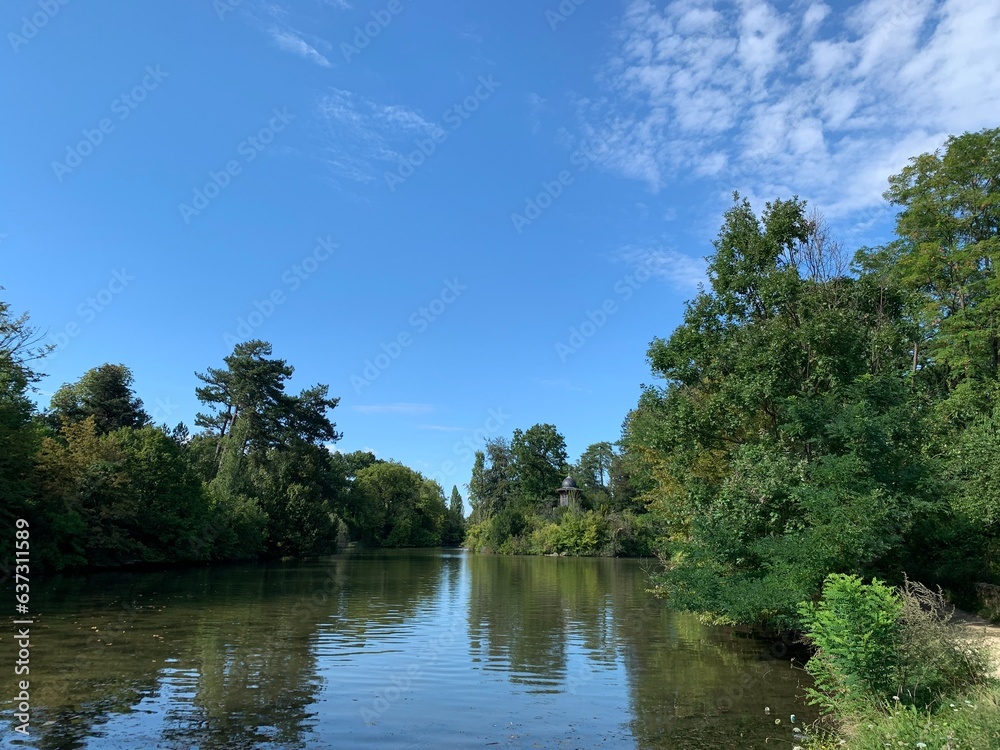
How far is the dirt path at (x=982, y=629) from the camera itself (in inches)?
481

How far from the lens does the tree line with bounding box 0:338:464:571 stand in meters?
34.1

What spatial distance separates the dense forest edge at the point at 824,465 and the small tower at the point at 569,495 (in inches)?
1924

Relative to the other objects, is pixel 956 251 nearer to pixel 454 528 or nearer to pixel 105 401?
pixel 105 401

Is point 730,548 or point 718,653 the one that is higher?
point 730,548

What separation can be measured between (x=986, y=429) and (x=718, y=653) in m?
11.1

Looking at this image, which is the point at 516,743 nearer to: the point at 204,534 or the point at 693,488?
the point at 693,488

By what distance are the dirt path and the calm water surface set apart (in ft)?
11.8

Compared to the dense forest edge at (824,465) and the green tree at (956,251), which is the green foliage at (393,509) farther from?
the green tree at (956,251)

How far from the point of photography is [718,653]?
660 inches

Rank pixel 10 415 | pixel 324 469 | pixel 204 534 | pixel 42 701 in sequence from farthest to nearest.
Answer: pixel 324 469, pixel 204 534, pixel 10 415, pixel 42 701

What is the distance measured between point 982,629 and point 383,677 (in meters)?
13.9

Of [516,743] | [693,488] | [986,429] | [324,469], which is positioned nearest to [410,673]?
[516,743]

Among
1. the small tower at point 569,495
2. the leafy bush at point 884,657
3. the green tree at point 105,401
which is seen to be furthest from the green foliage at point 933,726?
the small tower at point 569,495

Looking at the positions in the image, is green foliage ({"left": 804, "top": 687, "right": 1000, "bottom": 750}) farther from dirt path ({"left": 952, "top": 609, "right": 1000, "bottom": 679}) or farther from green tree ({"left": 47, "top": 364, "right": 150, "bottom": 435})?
green tree ({"left": 47, "top": 364, "right": 150, "bottom": 435})
